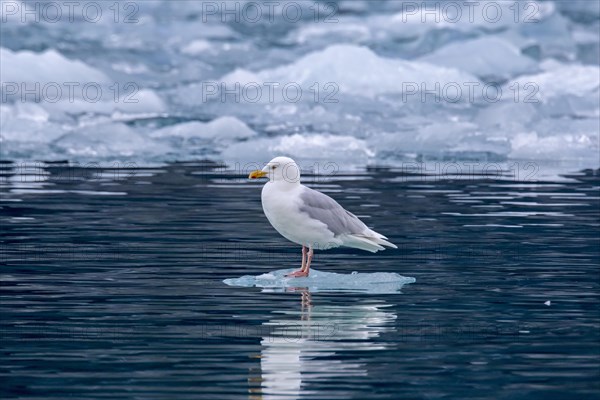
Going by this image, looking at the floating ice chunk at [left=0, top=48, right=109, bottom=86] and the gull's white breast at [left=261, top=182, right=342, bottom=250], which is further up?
the floating ice chunk at [left=0, top=48, right=109, bottom=86]

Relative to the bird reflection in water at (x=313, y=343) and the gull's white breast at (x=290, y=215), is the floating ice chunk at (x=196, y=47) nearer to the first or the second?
the gull's white breast at (x=290, y=215)

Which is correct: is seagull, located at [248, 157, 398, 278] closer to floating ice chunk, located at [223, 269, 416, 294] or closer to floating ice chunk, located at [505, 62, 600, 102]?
floating ice chunk, located at [223, 269, 416, 294]

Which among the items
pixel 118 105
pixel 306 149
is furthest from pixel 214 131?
pixel 118 105

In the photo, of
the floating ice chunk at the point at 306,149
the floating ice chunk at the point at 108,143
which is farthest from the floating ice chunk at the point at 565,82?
the floating ice chunk at the point at 108,143

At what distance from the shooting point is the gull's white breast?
8695 millimetres

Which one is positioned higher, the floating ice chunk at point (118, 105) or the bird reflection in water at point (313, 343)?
the floating ice chunk at point (118, 105)

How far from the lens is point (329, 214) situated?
8828mm

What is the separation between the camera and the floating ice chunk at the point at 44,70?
2539 centimetres

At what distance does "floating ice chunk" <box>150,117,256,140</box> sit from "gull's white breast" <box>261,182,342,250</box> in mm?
12110

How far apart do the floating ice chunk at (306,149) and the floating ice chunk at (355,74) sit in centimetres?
622

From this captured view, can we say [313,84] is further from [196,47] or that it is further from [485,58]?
[196,47]

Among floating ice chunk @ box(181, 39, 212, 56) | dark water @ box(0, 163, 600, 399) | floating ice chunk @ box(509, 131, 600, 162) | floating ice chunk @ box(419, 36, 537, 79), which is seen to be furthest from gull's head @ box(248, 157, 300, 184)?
floating ice chunk @ box(181, 39, 212, 56)

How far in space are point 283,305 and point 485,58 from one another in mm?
22106

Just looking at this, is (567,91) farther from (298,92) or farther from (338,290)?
(338,290)
